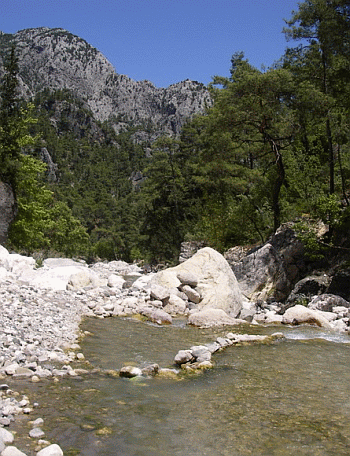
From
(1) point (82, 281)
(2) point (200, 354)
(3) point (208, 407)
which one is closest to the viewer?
(3) point (208, 407)

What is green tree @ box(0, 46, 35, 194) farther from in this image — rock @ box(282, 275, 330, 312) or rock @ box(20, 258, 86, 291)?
rock @ box(282, 275, 330, 312)

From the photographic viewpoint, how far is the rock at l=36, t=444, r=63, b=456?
4.04 m

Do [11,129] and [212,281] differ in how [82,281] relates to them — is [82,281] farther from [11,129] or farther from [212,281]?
[11,129]

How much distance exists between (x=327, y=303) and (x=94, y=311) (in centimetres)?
754

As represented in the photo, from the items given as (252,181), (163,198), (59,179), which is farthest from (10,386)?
(59,179)

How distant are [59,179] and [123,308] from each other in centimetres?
9272

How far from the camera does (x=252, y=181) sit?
2558 cm

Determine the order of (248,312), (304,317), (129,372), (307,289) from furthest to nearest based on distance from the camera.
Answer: (307,289) → (248,312) → (304,317) → (129,372)

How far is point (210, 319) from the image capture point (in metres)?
12.1

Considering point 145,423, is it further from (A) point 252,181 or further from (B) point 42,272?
(A) point 252,181

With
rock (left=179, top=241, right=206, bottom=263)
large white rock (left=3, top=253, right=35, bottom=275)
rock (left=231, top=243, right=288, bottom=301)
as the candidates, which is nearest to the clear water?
rock (left=231, top=243, right=288, bottom=301)

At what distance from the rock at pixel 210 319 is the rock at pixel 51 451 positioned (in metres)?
7.81

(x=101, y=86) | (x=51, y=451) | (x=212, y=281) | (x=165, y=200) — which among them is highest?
(x=101, y=86)

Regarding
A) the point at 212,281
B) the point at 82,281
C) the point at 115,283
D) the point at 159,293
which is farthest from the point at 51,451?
the point at 115,283
